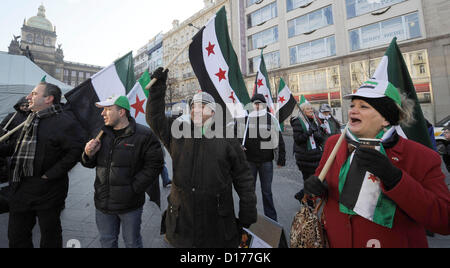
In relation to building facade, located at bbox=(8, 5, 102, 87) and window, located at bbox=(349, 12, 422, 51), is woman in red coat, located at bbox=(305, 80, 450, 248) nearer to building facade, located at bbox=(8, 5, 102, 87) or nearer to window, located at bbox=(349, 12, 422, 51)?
window, located at bbox=(349, 12, 422, 51)

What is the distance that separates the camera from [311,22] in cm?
2430

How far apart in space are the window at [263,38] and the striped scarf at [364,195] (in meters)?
29.8

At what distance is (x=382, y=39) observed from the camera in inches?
779

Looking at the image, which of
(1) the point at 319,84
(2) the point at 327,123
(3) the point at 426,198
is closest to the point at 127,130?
(3) the point at 426,198

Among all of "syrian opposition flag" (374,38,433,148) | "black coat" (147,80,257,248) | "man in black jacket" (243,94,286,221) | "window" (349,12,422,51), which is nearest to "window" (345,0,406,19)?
"window" (349,12,422,51)

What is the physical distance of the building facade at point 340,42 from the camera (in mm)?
17688

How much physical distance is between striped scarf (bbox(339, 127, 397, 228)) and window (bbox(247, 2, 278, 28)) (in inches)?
1229

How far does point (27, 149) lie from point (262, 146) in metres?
3.26

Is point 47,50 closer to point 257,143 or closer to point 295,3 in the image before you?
point 295,3

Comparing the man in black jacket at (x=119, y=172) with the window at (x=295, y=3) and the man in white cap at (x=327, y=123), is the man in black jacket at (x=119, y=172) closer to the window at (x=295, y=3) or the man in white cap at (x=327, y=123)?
the man in white cap at (x=327, y=123)

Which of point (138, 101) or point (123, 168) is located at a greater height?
point (138, 101)
